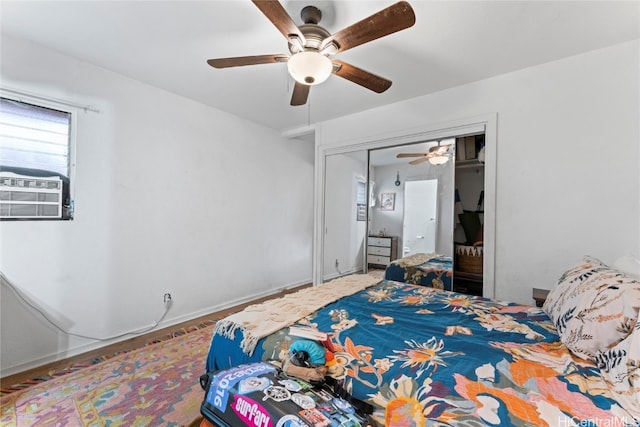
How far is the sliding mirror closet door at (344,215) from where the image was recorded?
3709mm

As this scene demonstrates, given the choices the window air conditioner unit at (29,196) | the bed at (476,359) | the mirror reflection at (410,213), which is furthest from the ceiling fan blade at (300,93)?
the window air conditioner unit at (29,196)

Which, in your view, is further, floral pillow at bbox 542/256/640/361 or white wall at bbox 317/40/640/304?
white wall at bbox 317/40/640/304

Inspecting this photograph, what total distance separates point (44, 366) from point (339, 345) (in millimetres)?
2516

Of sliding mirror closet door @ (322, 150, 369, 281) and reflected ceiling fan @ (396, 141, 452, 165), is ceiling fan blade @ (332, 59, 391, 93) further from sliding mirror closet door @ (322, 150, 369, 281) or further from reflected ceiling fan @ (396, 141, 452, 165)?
sliding mirror closet door @ (322, 150, 369, 281)

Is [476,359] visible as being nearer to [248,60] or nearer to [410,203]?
[248,60]

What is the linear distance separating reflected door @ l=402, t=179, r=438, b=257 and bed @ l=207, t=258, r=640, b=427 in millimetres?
1415

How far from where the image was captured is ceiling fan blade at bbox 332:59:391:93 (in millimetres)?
1852

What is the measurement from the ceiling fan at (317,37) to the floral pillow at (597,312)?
1.53 m

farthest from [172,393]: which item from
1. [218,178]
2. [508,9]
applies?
[508,9]

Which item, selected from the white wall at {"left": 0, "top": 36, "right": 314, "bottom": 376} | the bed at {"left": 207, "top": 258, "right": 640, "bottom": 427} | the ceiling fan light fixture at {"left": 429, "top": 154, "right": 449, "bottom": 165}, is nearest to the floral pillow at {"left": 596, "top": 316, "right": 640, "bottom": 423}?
the bed at {"left": 207, "top": 258, "right": 640, "bottom": 427}

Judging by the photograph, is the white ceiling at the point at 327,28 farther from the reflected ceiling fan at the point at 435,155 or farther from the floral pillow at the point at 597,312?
the floral pillow at the point at 597,312

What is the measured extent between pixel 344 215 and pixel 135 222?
8.24 feet

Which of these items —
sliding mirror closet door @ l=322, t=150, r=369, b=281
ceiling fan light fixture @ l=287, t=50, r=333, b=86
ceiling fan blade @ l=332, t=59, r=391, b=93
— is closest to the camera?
ceiling fan light fixture @ l=287, t=50, r=333, b=86

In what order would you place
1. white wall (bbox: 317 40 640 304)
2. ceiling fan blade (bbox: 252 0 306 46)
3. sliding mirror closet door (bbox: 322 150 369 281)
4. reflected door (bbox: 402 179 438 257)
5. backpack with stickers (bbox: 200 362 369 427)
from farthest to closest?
sliding mirror closet door (bbox: 322 150 369 281), reflected door (bbox: 402 179 438 257), white wall (bbox: 317 40 640 304), ceiling fan blade (bbox: 252 0 306 46), backpack with stickers (bbox: 200 362 369 427)
